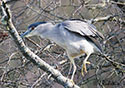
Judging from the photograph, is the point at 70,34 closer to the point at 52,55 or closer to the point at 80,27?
the point at 80,27

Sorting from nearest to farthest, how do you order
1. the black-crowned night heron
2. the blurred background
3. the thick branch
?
the thick branch → the black-crowned night heron → the blurred background

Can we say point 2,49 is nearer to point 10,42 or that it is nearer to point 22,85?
point 10,42

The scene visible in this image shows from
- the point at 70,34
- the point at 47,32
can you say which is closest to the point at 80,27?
the point at 70,34

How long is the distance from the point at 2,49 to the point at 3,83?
2.18ft

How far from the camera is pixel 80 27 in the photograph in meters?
3.32

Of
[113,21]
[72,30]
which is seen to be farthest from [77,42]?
[113,21]

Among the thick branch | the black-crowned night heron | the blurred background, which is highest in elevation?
the thick branch

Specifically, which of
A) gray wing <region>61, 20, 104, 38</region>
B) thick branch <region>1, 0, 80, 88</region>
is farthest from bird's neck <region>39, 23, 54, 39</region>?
thick branch <region>1, 0, 80, 88</region>

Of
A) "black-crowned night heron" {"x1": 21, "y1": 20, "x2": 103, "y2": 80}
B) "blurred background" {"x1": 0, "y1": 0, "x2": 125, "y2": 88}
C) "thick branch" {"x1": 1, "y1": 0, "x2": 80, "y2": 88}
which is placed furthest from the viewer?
"blurred background" {"x1": 0, "y1": 0, "x2": 125, "y2": 88}

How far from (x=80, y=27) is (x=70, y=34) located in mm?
175

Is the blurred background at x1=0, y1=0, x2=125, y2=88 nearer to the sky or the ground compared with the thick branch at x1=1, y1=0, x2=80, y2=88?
nearer to the ground

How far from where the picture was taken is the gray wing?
3.22m

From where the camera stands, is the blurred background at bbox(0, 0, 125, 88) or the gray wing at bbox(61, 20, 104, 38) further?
the blurred background at bbox(0, 0, 125, 88)

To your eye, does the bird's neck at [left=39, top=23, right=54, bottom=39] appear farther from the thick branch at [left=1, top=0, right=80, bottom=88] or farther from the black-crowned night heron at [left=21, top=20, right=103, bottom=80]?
the thick branch at [left=1, top=0, right=80, bottom=88]
